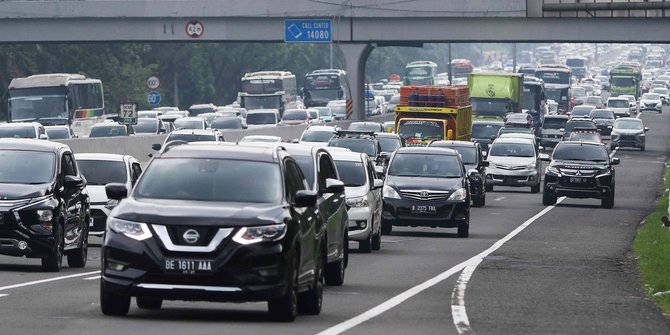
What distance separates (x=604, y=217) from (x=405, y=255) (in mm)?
15957

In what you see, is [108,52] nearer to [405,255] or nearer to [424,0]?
[424,0]

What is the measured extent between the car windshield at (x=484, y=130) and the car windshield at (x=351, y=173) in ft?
135

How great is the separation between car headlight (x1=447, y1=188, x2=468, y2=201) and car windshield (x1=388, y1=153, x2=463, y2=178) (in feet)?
2.56

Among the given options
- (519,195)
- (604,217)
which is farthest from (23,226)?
(519,195)

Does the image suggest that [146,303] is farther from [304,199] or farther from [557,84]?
[557,84]

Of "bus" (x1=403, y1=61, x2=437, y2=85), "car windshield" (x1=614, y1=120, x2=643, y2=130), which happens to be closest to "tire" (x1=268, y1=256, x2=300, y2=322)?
"car windshield" (x1=614, y1=120, x2=643, y2=130)

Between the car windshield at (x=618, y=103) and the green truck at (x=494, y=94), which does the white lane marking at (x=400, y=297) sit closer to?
the green truck at (x=494, y=94)

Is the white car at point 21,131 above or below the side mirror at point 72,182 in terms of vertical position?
below

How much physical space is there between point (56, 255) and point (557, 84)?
10132 centimetres

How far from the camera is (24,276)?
69.3 feet

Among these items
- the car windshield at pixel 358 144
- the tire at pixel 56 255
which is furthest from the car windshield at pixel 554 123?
the tire at pixel 56 255

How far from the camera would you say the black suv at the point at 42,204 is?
2153 centimetres

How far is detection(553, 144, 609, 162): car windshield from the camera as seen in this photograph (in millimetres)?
46906

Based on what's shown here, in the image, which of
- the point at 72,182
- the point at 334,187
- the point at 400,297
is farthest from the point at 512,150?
the point at 334,187
